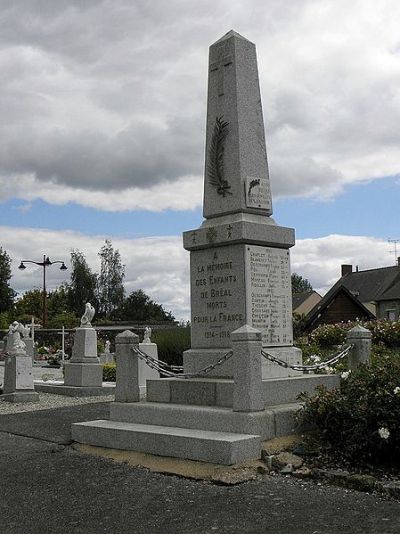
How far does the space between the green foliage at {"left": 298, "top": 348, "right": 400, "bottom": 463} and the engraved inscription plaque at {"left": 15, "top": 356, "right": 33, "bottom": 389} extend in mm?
10248

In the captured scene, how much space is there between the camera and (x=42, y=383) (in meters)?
19.4

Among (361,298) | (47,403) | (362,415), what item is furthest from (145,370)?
(361,298)

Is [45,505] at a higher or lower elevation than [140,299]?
lower

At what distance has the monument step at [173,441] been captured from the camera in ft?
22.6

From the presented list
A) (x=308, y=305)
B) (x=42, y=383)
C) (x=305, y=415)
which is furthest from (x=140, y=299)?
(x=305, y=415)

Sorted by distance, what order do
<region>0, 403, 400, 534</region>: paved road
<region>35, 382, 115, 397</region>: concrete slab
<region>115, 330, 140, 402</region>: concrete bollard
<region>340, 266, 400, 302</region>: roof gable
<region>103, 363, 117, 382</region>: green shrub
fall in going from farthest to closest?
<region>340, 266, 400, 302</region>: roof gable, <region>103, 363, 117, 382</region>: green shrub, <region>35, 382, 115, 397</region>: concrete slab, <region>115, 330, 140, 402</region>: concrete bollard, <region>0, 403, 400, 534</region>: paved road

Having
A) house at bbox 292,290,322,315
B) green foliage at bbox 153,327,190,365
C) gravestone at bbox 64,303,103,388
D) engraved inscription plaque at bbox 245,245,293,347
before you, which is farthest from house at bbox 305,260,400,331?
engraved inscription plaque at bbox 245,245,293,347

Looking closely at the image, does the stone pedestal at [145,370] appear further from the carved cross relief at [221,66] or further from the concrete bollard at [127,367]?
the carved cross relief at [221,66]

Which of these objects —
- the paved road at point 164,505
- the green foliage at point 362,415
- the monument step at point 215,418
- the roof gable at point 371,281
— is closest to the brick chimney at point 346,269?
the roof gable at point 371,281

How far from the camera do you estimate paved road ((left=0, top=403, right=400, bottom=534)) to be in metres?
5.30

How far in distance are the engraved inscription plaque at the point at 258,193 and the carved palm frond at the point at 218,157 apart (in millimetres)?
325

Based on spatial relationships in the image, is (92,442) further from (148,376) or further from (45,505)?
(148,376)

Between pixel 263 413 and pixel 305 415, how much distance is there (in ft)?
1.82

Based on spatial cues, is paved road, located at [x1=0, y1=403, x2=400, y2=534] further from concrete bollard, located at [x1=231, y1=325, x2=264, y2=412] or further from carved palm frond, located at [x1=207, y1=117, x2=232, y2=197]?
carved palm frond, located at [x1=207, y1=117, x2=232, y2=197]
